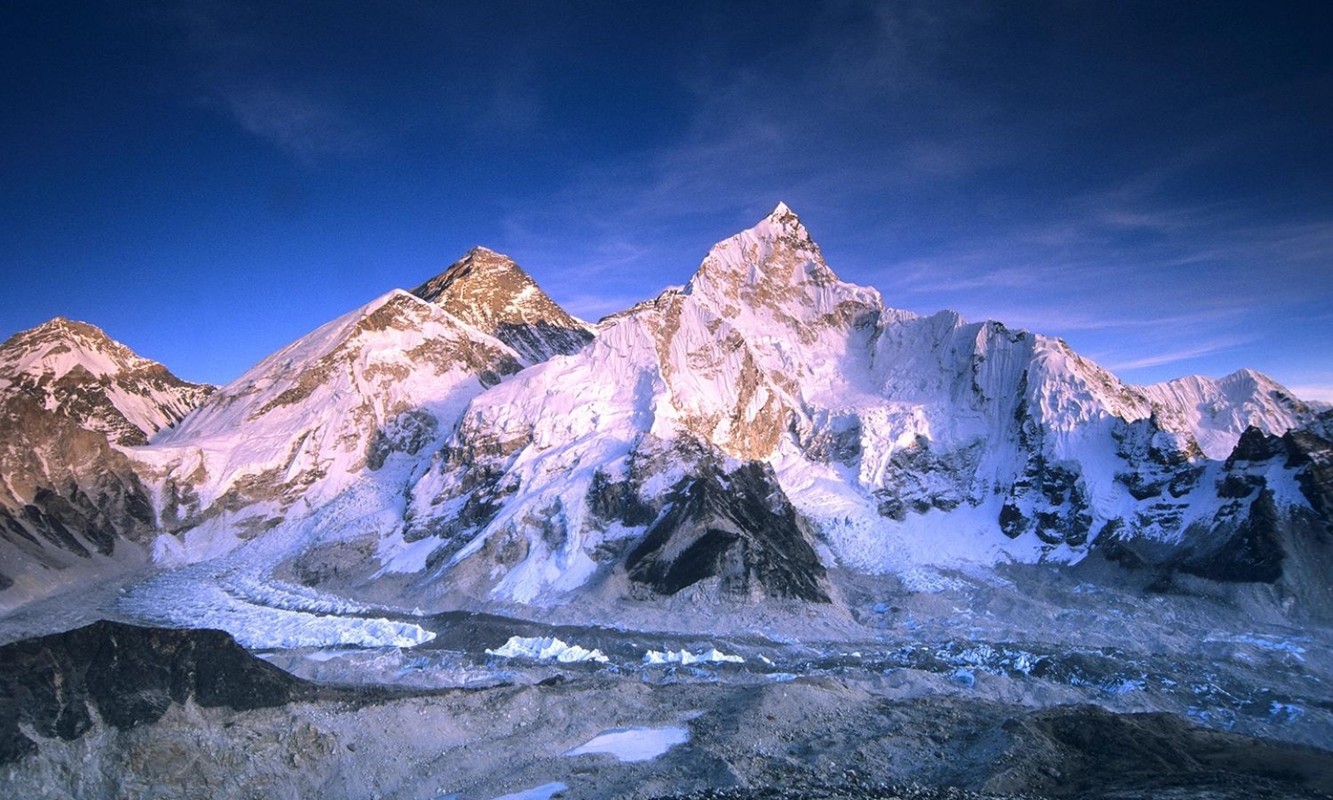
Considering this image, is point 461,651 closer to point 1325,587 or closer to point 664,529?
point 664,529

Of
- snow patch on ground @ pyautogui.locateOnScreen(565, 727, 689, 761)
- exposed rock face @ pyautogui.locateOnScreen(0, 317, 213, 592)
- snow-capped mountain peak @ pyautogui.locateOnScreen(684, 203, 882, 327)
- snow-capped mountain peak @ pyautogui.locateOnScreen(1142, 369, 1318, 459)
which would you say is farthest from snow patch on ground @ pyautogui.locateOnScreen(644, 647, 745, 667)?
snow-capped mountain peak @ pyautogui.locateOnScreen(1142, 369, 1318, 459)

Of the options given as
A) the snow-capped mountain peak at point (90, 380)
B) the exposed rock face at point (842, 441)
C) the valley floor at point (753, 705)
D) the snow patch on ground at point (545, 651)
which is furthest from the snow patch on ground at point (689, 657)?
the snow-capped mountain peak at point (90, 380)

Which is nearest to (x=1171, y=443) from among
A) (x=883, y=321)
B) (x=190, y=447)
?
(x=883, y=321)

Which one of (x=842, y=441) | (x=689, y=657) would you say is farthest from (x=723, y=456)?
(x=689, y=657)

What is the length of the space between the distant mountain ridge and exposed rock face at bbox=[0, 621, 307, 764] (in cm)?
5748

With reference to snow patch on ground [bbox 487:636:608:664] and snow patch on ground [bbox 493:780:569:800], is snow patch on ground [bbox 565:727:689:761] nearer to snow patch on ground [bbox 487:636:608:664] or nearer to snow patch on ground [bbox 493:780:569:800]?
snow patch on ground [bbox 493:780:569:800]

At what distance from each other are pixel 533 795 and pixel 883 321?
14610 centimetres

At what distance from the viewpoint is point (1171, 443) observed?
11319 cm

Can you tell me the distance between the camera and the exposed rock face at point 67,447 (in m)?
116

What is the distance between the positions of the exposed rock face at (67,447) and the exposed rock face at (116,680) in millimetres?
77352

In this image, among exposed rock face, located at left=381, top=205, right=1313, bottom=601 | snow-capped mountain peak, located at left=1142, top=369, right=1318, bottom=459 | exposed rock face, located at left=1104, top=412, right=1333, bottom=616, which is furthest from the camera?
snow-capped mountain peak, located at left=1142, top=369, right=1318, bottom=459

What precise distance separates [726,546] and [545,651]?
30.3 metres

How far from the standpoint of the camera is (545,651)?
244ft

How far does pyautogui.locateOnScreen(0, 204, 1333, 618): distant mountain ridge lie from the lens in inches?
3969
